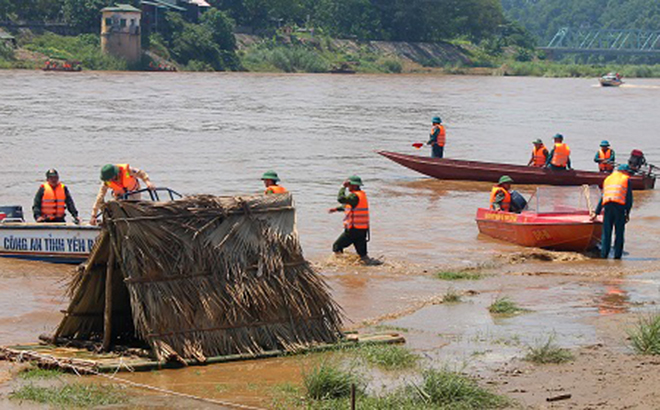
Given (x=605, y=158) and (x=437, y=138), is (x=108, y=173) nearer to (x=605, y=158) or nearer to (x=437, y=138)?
(x=605, y=158)

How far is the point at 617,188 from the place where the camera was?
16.5 meters

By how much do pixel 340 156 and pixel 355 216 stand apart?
1897 centimetres

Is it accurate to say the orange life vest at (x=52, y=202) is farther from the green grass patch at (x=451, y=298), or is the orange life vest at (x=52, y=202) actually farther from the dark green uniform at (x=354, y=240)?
the green grass patch at (x=451, y=298)

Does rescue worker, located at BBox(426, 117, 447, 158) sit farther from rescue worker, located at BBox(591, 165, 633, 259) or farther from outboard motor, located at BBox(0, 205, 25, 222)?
outboard motor, located at BBox(0, 205, 25, 222)

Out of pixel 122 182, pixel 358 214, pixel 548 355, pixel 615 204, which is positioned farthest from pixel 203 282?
pixel 615 204

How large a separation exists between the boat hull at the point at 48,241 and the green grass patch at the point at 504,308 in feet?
18.1

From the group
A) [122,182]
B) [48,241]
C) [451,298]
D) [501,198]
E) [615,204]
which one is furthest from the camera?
[501,198]

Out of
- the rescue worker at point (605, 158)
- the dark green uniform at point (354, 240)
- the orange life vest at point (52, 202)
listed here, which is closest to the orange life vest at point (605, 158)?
Answer: the rescue worker at point (605, 158)

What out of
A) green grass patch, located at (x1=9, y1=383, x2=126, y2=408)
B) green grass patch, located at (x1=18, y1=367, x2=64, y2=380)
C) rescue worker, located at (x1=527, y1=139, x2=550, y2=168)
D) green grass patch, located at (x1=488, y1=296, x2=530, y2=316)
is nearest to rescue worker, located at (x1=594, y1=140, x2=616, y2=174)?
rescue worker, located at (x1=527, y1=139, x2=550, y2=168)

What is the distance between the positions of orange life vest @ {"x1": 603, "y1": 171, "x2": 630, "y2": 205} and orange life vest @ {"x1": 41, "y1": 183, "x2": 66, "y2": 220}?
7.96m

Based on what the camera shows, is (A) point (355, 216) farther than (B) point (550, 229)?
No

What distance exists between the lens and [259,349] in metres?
10.2

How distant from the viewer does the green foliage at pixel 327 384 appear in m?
8.85

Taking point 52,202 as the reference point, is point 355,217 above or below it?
above
